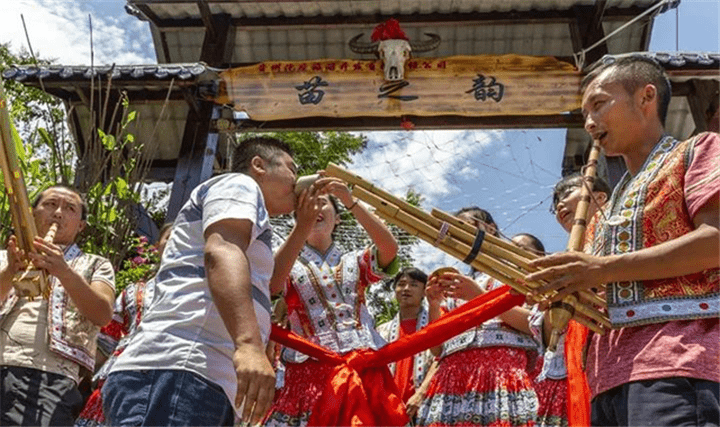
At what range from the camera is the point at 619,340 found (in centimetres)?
194

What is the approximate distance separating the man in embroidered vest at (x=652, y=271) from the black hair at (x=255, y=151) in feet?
3.37

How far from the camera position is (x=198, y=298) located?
6.21ft

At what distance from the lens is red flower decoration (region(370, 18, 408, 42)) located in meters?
6.78

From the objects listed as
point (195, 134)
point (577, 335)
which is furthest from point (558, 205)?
point (195, 134)

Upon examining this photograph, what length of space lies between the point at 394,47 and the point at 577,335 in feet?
13.9

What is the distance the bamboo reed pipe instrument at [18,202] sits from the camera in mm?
2617

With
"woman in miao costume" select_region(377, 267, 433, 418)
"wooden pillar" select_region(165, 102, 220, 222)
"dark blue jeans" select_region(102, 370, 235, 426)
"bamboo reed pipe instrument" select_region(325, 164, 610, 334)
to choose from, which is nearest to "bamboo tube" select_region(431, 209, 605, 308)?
"bamboo reed pipe instrument" select_region(325, 164, 610, 334)

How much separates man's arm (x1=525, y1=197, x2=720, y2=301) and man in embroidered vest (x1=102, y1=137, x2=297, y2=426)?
0.75 m

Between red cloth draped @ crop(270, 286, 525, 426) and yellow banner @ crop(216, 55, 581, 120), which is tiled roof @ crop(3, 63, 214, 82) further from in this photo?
red cloth draped @ crop(270, 286, 525, 426)

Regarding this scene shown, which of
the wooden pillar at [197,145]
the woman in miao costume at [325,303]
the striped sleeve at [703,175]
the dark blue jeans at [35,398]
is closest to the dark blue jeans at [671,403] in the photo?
the striped sleeve at [703,175]

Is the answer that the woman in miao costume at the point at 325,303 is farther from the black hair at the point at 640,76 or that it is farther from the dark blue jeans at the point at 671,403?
the dark blue jeans at the point at 671,403

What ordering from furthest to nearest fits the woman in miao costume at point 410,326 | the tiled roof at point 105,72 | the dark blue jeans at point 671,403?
1. the tiled roof at point 105,72
2. the woman in miao costume at point 410,326
3. the dark blue jeans at point 671,403

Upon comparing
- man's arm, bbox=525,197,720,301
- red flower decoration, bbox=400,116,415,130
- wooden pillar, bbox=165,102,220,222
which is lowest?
man's arm, bbox=525,197,720,301

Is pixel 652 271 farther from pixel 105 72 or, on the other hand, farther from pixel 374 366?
pixel 105 72
